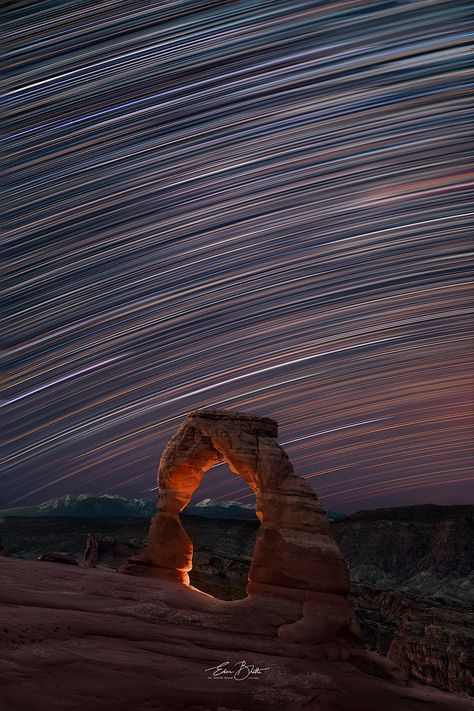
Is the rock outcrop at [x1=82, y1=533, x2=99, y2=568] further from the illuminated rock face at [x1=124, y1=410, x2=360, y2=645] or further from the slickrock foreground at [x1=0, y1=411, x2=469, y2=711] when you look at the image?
the illuminated rock face at [x1=124, y1=410, x2=360, y2=645]

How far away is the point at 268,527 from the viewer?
68.8 feet

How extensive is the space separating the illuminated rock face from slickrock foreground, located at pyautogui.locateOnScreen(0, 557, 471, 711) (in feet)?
3.68

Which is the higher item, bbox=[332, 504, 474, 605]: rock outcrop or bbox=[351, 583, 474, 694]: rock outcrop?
bbox=[351, 583, 474, 694]: rock outcrop

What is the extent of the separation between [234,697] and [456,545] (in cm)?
7916

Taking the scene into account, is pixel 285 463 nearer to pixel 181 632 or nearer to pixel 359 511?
pixel 181 632

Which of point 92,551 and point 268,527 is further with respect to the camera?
point 92,551

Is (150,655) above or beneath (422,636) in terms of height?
above

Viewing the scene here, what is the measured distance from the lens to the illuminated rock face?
19.3 m

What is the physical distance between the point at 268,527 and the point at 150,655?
8.29 m
